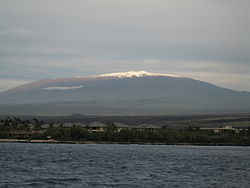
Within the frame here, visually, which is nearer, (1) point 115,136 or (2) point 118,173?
(2) point 118,173

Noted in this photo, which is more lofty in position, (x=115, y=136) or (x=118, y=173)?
(x=115, y=136)

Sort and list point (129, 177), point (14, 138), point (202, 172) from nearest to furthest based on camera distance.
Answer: point (129, 177) < point (202, 172) < point (14, 138)

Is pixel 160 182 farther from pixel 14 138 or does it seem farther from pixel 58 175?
pixel 14 138

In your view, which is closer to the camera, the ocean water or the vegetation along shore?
the ocean water

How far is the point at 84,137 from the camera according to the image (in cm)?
17875

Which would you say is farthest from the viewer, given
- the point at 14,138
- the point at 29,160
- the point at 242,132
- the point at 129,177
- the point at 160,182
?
the point at 242,132

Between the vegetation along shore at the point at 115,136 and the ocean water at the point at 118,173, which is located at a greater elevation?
the vegetation along shore at the point at 115,136

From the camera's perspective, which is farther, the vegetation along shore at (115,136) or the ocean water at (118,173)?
the vegetation along shore at (115,136)

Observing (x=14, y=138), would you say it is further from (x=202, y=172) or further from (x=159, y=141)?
(x=202, y=172)

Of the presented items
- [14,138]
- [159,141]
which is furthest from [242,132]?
[14,138]

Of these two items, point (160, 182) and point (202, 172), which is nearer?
point (160, 182)

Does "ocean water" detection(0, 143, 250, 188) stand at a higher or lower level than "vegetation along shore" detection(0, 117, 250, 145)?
lower

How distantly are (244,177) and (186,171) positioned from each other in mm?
10571

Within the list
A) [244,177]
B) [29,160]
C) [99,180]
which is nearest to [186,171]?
[244,177]
